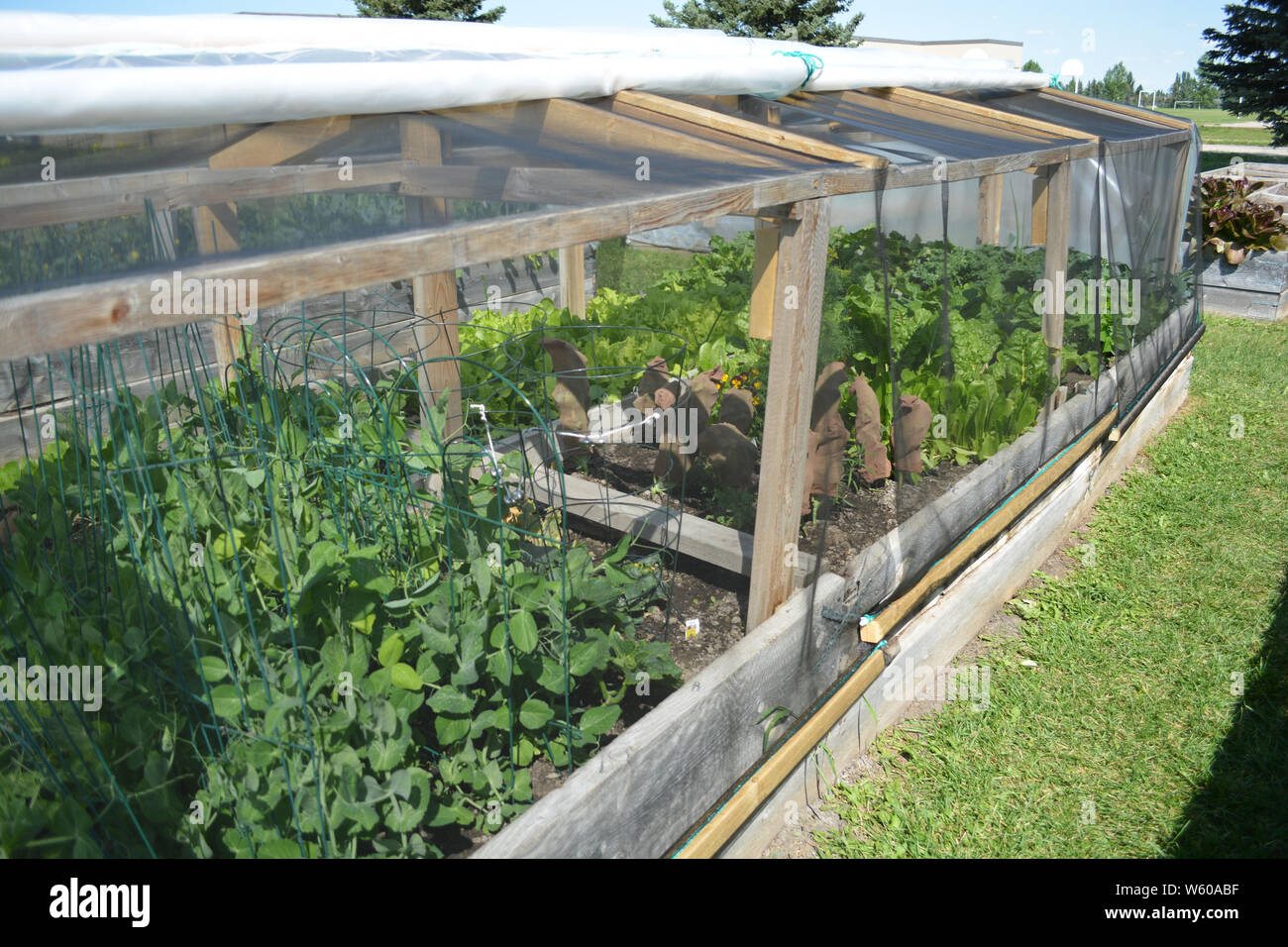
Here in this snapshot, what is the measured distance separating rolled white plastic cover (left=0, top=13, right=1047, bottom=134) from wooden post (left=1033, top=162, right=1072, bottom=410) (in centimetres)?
112

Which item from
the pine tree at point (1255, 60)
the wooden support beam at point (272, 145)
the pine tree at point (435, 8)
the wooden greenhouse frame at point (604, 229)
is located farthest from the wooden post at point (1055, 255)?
the pine tree at point (1255, 60)

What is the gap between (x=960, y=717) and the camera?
2.93 metres

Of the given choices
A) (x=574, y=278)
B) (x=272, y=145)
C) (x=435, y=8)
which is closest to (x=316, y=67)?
(x=272, y=145)

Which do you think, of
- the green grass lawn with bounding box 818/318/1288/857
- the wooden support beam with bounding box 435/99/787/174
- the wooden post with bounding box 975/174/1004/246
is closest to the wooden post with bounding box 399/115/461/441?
the wooden support beam with bounding box 435/99/787/174

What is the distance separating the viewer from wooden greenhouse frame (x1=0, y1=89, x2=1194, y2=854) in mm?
1353

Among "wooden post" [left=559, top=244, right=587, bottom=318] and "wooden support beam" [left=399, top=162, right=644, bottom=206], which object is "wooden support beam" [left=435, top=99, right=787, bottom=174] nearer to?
"wooden support beam" [left=399, top=162, right=644, bottom=206]

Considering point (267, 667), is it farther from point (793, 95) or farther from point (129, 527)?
point (793, 95)

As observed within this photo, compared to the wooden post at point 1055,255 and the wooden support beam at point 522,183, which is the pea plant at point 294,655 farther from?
the wooden post at point 1055,255

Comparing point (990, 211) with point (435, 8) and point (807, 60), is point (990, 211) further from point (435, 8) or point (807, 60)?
point (435, 8)

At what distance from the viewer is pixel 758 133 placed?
246 centimetres
